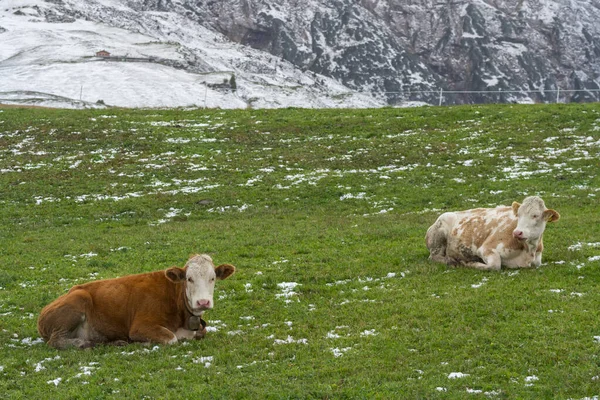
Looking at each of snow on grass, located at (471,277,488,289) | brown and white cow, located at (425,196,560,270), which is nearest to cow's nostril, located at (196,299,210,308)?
snow on grass, located at (471,277,488,289)

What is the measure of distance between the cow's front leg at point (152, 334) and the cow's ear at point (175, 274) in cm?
83

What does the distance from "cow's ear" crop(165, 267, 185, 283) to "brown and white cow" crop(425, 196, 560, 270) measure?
277 inches

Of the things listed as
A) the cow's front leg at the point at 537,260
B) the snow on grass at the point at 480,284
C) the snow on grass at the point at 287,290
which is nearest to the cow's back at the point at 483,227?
the cow's front leg at the point at 537,260

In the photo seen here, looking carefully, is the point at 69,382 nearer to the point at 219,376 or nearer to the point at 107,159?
the point at 219,376

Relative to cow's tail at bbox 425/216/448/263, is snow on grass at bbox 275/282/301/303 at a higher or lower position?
lower

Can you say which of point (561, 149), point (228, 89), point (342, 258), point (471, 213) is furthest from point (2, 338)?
point (228, 89)

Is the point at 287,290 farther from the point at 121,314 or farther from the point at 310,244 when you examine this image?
the point at 310,244

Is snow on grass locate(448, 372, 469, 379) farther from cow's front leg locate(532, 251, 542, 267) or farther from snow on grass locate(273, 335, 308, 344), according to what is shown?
cow's front leg locate(532, 251, 542, 267)

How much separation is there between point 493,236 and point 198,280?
7320 mm

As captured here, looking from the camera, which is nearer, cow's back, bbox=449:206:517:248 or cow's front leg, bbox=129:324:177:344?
cow's front leg, bbox=129:324:177:344

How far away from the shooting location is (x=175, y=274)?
37.2ft

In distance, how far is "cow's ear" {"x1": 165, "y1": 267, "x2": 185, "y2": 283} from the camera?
37.1 feet

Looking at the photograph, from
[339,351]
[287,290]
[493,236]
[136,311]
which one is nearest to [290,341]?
[339,351]

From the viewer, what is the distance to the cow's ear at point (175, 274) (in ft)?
37.1
